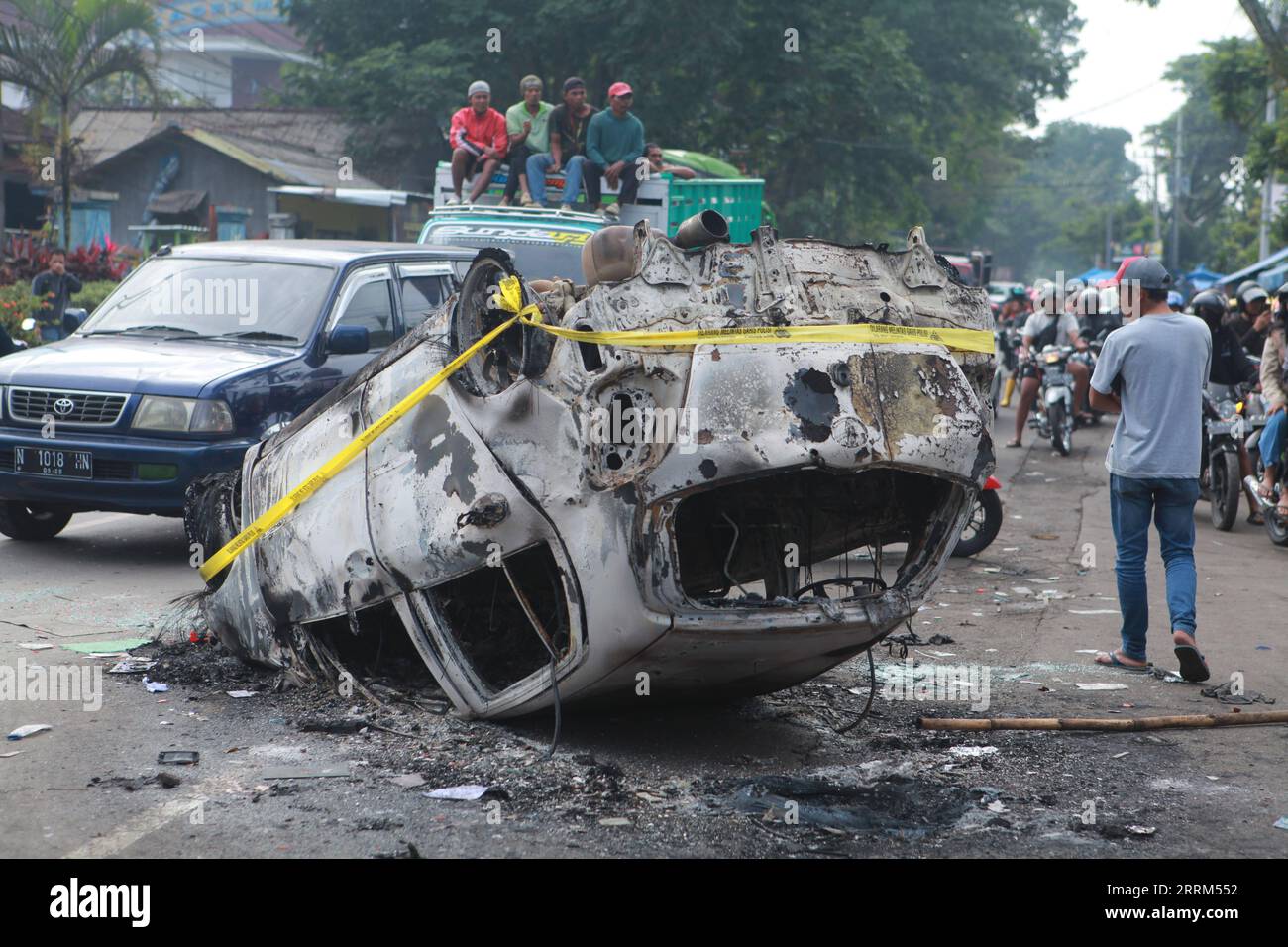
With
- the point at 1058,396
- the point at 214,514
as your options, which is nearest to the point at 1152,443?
the point at 214,514

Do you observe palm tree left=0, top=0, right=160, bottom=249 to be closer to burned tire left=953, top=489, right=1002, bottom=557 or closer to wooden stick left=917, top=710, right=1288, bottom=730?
burned tire left=953, top=489, right=1002, bottom=557

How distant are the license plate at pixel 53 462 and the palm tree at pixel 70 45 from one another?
1626cm

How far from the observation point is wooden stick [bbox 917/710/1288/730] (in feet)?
17.8

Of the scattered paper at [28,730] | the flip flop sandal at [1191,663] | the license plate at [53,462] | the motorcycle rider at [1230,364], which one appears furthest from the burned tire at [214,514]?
the motorcycle rider at [1230,364]

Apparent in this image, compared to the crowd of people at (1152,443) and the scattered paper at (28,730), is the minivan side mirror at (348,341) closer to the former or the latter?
the scattered paper at (28,730)

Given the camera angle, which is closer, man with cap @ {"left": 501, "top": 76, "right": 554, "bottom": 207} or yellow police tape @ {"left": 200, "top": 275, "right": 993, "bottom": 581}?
yellow police tape @ {"left": 200, "top": 275, "right": 993, "bottom": 581}

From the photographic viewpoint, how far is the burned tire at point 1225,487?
11.1 metres

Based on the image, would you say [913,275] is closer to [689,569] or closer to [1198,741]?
[689,569]

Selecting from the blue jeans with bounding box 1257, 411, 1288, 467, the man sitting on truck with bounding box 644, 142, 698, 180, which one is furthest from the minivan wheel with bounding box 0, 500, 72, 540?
the blue jeans with bounding box 1257, 411, 1288, 467

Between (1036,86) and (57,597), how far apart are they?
139ft

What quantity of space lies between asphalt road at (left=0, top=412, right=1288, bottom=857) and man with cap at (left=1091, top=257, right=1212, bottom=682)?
35 cm

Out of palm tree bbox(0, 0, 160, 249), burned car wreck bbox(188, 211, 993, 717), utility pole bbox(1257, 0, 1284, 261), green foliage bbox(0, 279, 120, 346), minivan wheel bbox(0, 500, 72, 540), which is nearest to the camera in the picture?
burned car wreck bbox(188, 211, 993, 717)
